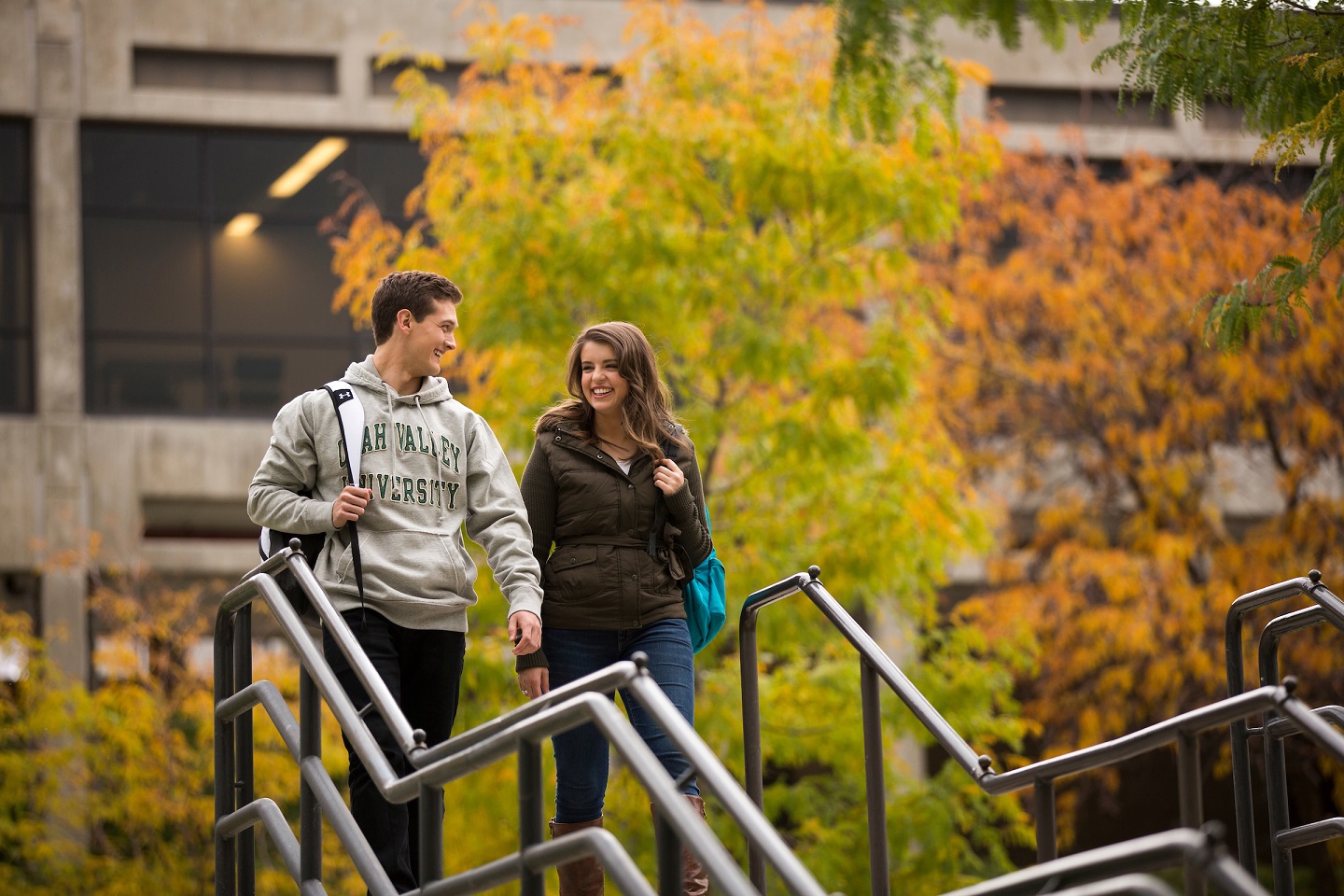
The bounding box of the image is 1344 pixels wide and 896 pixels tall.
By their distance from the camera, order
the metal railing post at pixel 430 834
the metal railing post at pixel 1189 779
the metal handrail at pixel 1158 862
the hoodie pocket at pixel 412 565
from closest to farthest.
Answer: the metal handrail at pixel 1158 862
the metal railing post at pixel 430 834
the metal railing post at pixel 1189 779
the hoodie pocket at pixel 412 565

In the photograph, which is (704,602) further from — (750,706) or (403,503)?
(403,503)

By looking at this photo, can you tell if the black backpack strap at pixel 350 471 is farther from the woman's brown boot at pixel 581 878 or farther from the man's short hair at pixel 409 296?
the woman's brown boot at pixel 581 878

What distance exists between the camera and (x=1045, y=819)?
3949 millimetres

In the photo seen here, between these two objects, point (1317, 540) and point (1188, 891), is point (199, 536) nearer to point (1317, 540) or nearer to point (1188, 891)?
point (1317, 540)

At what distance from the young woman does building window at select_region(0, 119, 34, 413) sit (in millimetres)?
13069

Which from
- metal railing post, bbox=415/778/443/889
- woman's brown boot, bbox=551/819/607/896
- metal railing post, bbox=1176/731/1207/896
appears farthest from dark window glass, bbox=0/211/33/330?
metal railing post, bbox=1176/731/1207/896

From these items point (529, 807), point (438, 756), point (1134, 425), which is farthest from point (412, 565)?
point (1134, 425)

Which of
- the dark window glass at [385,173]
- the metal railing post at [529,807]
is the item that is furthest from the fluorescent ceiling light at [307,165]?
the metal railing post at [529,807]

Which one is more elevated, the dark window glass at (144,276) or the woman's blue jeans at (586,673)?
the dark window glass at (144,276)

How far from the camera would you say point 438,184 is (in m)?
9.73

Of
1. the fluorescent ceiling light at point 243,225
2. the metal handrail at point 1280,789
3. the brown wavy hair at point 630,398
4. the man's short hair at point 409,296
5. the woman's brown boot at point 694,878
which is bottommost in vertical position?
the woman's brown boot at point 694,878

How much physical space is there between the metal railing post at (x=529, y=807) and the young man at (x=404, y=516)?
3.04 feet

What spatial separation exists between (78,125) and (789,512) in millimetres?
9950

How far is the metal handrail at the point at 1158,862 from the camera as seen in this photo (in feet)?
8.02
